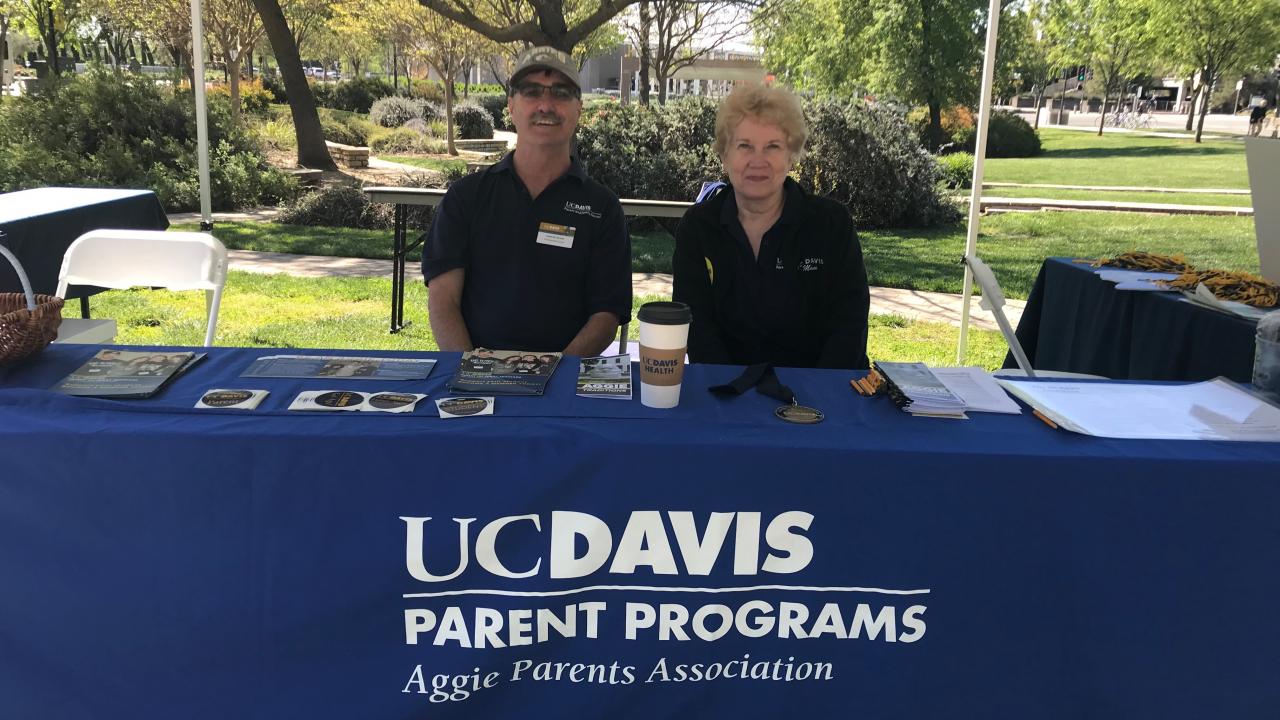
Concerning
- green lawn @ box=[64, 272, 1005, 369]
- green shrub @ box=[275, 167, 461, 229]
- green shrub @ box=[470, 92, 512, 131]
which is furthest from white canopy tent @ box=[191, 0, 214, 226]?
green shrub @ box=[470, 92, 512, 131]

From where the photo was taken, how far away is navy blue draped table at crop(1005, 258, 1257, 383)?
294cm

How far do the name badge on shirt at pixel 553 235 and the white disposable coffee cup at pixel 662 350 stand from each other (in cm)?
109

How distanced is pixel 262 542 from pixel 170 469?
0.20m

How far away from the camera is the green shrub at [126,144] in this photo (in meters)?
9.72

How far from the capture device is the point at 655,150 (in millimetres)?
9828

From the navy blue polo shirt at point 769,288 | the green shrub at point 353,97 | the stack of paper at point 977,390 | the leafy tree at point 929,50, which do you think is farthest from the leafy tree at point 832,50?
the stack of paper at point 977,390

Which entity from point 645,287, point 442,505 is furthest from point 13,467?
point 645,287

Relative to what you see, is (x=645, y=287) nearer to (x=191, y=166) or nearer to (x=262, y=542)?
(x=262, y=542)

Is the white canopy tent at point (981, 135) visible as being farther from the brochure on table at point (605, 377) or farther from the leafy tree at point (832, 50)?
the leafy tree at point (832, 50)

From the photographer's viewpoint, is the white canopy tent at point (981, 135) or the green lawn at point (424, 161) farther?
the green lawn at point (424, 161)

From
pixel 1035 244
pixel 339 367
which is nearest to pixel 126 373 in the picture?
pixel 339 367

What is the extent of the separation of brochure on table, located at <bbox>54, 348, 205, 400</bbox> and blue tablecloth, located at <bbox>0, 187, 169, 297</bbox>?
2539 mm

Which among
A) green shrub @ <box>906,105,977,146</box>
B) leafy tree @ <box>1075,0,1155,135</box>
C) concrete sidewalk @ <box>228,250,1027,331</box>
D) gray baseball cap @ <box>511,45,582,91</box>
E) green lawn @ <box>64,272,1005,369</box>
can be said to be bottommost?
green lawn @ <box>64,272,1005,369</box>

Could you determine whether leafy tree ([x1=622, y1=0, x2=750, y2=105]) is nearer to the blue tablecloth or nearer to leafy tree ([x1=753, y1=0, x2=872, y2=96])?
leafy tree ([x1=753, y1=0, x2=872, y2=96])
